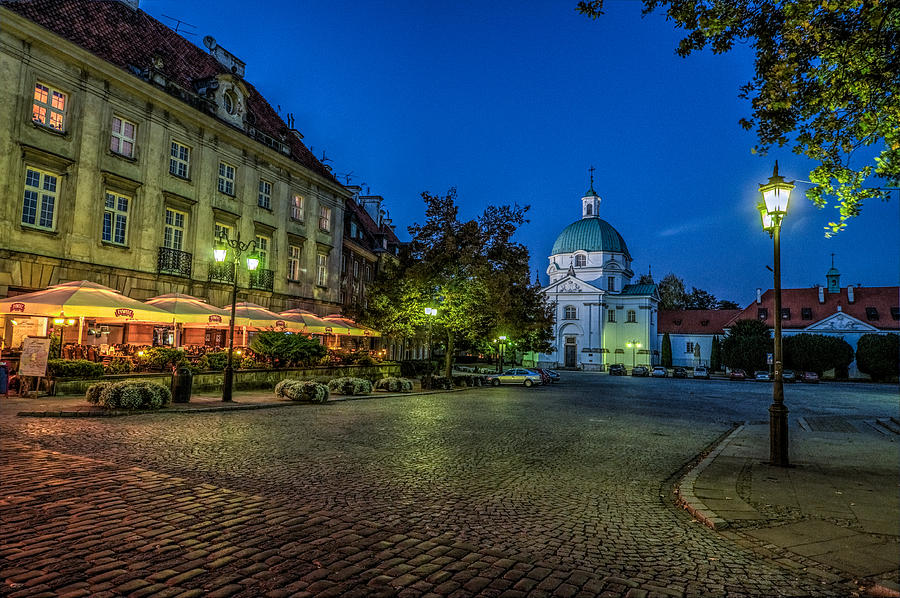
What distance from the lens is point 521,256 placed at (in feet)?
119

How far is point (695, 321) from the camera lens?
8238 centimetres

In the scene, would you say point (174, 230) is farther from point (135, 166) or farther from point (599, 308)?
point (599, 308)

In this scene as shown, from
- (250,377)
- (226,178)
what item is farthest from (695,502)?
(226,178)

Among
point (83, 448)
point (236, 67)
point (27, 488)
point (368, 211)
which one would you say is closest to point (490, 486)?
point (27, 488)

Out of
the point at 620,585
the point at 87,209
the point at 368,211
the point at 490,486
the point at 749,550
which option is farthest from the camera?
the point at 368,211

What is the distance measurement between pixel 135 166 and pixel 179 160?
109 inches

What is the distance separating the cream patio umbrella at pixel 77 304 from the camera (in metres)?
16.6

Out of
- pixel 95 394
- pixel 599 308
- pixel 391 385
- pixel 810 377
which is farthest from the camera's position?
pixel 599 308

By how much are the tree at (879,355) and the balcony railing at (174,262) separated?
6638 centimetres

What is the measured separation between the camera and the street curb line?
6.42 m

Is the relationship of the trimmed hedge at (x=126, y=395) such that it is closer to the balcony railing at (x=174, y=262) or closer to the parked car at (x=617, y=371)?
the balcony railing at (x=174, y=262)

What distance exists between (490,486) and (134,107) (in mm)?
24607

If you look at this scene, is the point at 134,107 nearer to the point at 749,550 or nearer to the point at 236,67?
the point at 236,67

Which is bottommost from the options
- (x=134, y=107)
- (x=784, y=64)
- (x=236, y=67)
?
(x=784, y=64)
